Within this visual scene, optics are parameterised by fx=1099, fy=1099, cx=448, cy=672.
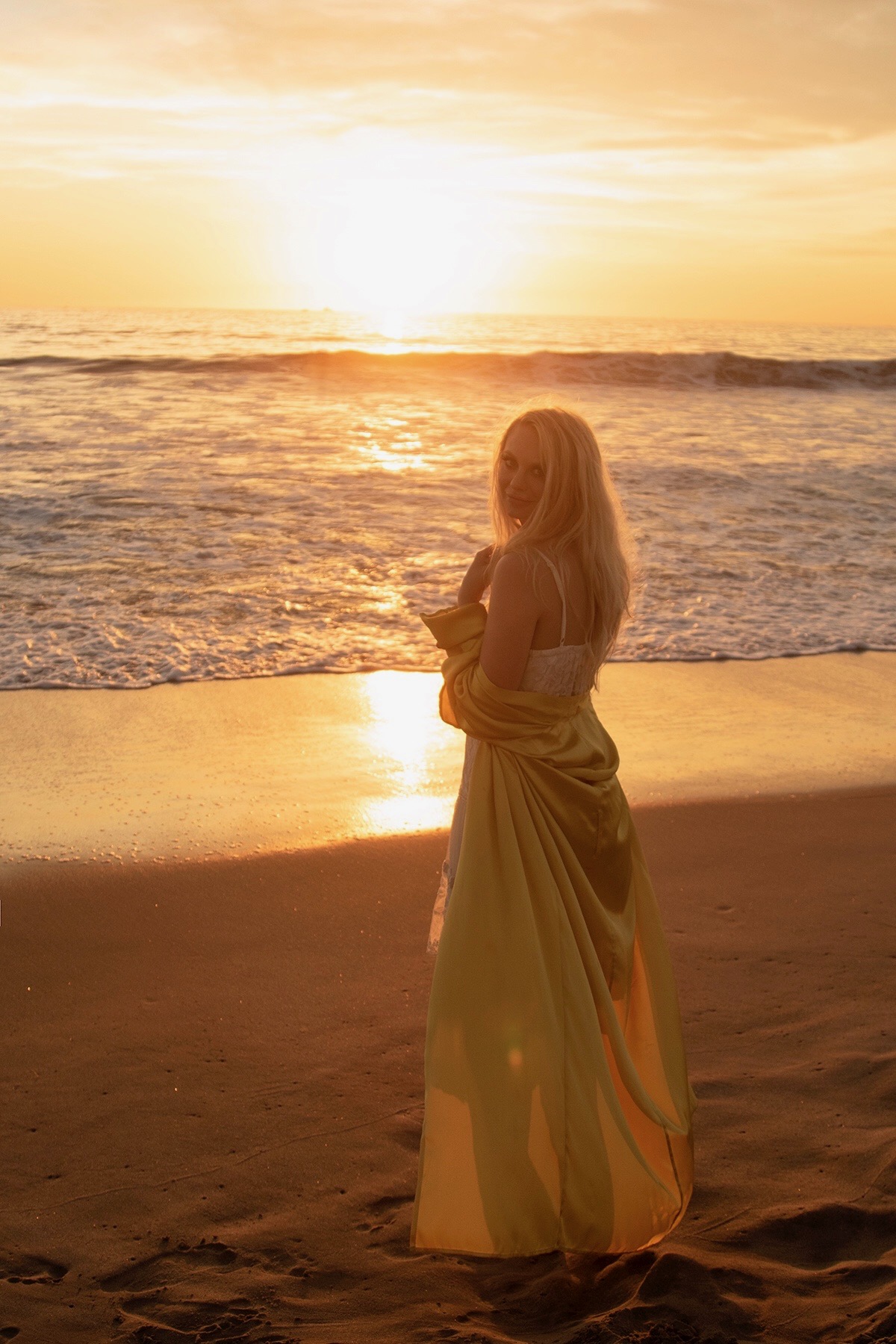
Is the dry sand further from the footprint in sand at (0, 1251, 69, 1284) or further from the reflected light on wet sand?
the reflected light on wet sand

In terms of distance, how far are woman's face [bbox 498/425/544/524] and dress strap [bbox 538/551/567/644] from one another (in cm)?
17

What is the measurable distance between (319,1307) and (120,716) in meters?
4.39

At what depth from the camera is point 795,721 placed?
256 inches

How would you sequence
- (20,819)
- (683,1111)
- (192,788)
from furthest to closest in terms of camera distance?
(192,788) → (20,819) → (683,1111)

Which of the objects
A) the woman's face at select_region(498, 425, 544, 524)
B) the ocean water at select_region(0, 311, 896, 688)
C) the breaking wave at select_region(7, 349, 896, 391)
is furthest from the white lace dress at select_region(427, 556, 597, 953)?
the breaking wave at select_region(7, 349, 896, 391)

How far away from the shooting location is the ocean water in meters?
8.17

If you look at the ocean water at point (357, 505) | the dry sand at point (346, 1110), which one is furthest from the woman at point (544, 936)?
the ocean water at point (357, 505)

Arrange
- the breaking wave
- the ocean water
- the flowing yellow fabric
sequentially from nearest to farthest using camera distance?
the flowing yellow fabric → the ocean water → the breaking wave

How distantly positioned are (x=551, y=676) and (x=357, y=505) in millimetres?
11027

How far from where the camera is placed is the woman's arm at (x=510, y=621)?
2490 mm

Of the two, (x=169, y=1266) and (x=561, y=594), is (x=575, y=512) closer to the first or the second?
(x=561, y=594)

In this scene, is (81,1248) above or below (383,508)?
below

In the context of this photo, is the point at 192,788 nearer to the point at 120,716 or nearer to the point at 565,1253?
the point at 120,716

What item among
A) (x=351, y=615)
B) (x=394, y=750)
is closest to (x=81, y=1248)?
(x=394, y=750)
